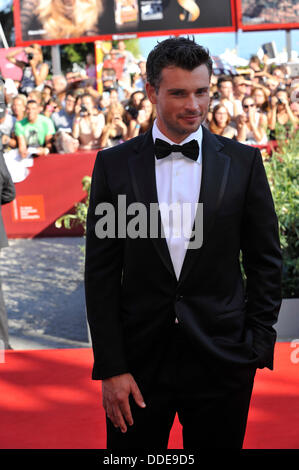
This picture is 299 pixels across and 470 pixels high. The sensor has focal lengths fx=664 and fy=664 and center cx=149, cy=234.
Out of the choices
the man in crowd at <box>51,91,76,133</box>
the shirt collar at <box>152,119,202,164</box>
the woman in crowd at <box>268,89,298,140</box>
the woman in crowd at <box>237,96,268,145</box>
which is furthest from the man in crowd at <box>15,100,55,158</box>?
the shirt collar at <box>152,119,202,164</box>

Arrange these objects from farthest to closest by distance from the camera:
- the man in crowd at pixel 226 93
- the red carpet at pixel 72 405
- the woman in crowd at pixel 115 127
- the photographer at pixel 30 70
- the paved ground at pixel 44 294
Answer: the photographer at pixel 30 70 → the woman in crowd at pixel 115 127 → the man in crowd at pixel 226 93 → the paved ground at pixel 44 294 → the red carpet at pixel 72 405

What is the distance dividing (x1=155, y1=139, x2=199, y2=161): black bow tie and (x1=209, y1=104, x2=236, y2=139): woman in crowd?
7390 mm

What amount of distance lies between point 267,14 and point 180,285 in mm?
11121

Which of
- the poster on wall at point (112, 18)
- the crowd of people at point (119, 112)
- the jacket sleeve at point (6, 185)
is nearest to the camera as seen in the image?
the jacket sleeve at point (6, 185)

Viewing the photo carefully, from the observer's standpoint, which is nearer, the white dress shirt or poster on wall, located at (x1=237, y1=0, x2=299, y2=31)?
the white dress shirt

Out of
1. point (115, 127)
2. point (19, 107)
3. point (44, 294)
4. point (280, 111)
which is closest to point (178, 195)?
point (44, 294)

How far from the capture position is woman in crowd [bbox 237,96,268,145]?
30.9 feet

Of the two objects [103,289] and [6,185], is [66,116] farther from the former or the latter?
[103,289]

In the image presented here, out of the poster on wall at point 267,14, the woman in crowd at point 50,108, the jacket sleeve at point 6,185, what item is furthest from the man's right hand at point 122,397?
the poster on wall at point 267,14

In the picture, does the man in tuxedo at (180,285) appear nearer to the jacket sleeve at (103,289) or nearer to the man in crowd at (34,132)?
the jacket sleeve at (103,289)

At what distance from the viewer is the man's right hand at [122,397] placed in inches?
75.9

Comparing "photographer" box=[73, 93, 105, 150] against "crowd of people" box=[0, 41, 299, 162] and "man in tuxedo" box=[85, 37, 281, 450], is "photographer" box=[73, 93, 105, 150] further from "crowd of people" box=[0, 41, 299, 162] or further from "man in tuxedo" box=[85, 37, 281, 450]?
"man in tuxedo" box=[85, 37, 281, 450]

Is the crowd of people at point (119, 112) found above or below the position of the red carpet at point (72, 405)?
above

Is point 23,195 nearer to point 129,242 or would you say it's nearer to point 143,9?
point 143,9
